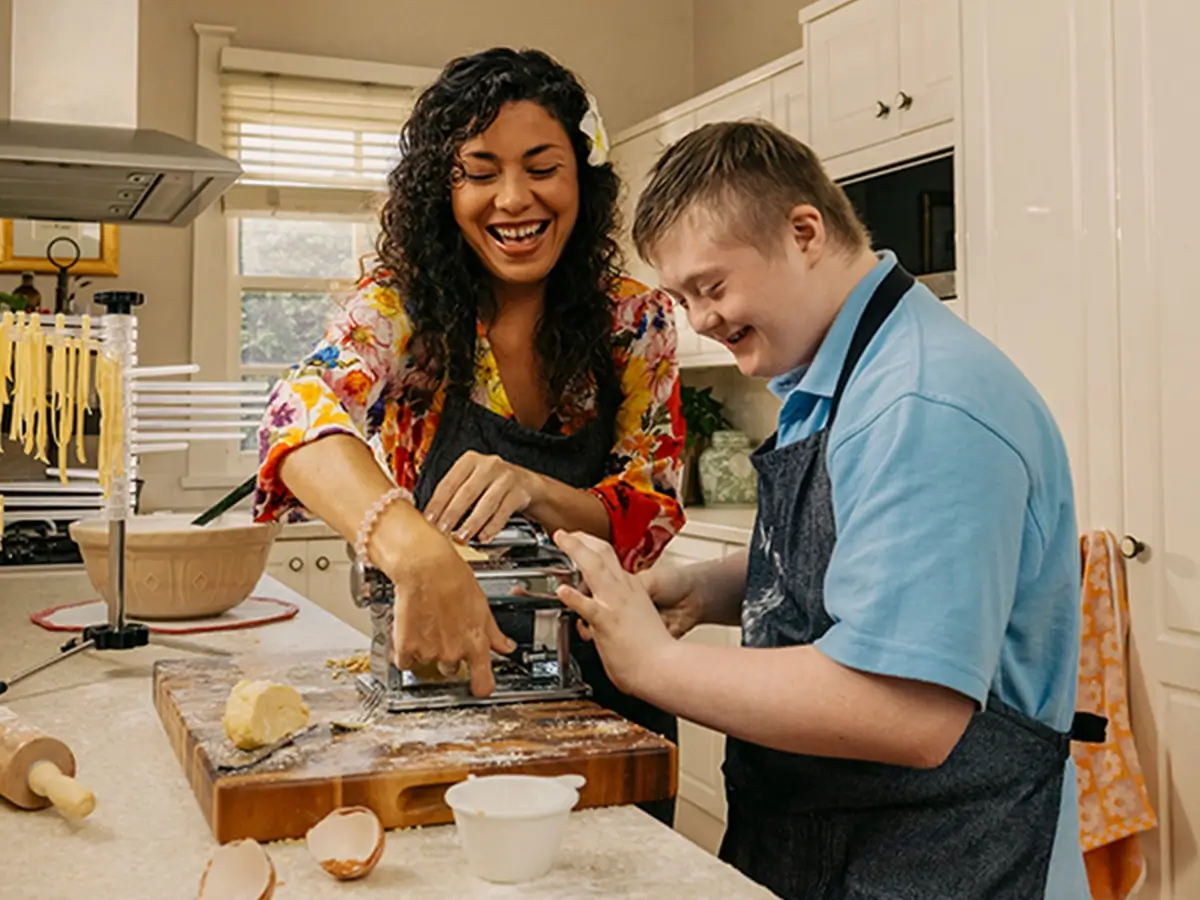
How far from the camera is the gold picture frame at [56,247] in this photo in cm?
375

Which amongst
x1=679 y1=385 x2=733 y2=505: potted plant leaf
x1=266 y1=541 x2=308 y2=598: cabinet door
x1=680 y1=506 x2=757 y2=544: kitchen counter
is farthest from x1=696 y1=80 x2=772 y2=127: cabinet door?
x1=266 y1=541 x2=308 y2=598: cabinet door

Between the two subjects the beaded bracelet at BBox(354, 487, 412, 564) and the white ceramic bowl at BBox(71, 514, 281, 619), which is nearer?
the beaded bracelet at BBox(354, 487, 412, 564)

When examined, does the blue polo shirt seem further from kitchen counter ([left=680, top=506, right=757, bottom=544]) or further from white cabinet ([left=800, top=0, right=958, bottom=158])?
kitchen counter ([left=680, top=506, right=757, bottom=544])

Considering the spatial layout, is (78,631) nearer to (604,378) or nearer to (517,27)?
(604,378)

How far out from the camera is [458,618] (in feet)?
3.61

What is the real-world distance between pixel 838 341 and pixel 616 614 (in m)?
0.33

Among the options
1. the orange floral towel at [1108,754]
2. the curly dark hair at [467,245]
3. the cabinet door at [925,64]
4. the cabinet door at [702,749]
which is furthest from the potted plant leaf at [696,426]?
the curly dark hair at [467,245]

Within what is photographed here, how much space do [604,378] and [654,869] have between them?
852 mm

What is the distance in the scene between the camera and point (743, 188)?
1.04 meters

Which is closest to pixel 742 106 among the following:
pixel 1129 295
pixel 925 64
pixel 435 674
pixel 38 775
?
pixel 925 64

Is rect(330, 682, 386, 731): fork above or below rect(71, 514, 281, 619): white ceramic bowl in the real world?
below

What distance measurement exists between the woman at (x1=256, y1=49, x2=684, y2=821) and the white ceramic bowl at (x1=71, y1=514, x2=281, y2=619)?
377 millimetres

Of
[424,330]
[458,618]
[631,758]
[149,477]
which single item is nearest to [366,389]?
[424,330]

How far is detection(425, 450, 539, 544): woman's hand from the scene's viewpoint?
1267mm
